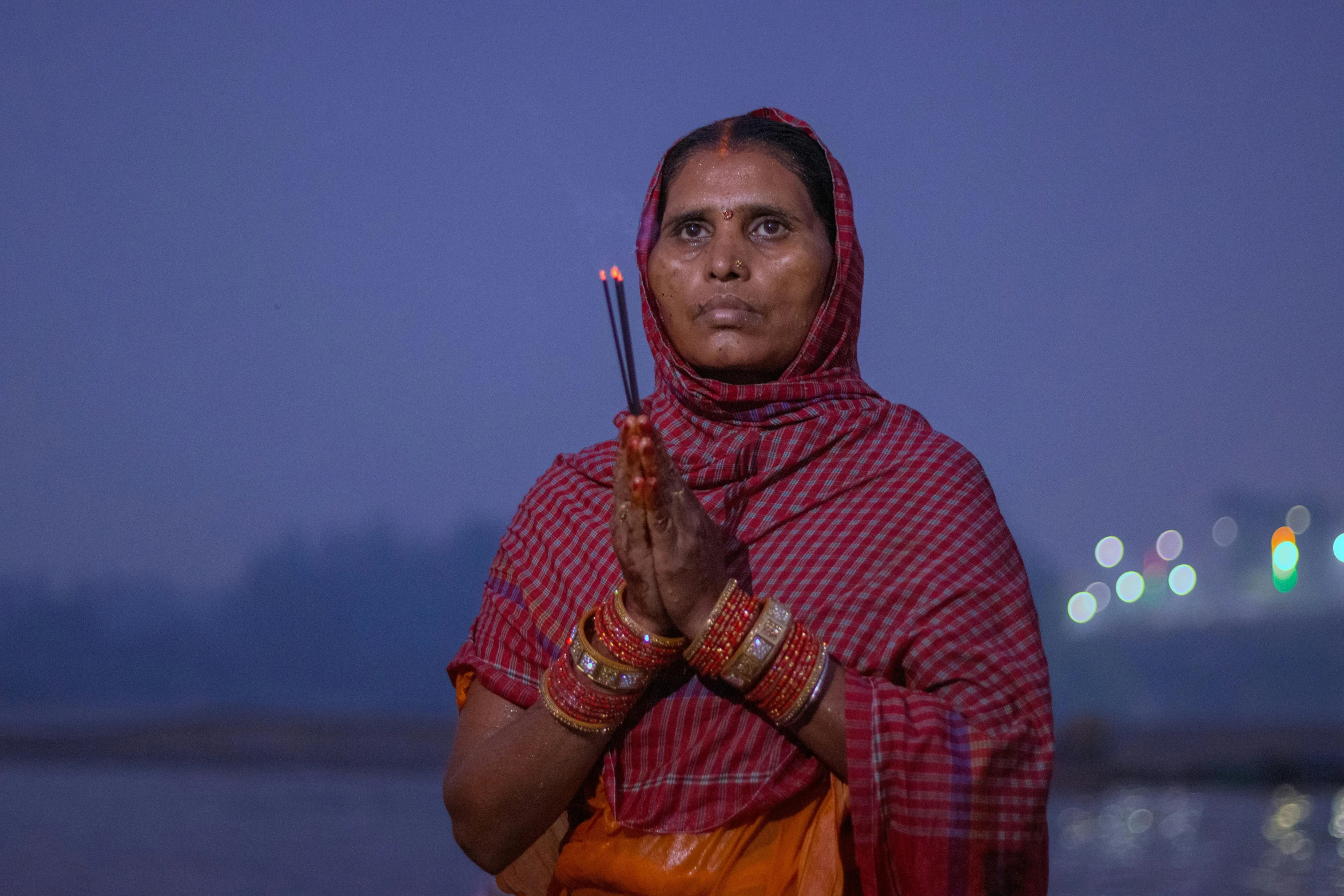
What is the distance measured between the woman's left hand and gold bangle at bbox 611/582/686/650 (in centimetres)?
2

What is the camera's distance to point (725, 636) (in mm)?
1414

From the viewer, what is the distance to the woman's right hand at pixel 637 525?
137cm

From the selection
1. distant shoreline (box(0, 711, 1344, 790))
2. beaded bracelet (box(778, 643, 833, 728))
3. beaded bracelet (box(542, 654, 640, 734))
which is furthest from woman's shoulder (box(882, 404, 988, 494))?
distant shoreline (box(0, 711, 1344, 790))

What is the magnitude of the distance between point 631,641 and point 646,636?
0.07ft

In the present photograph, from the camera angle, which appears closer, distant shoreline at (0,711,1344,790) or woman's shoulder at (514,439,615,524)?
woman's shoulder at (514,439,615,524)

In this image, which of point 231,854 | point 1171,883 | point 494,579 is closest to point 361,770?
point 231,854

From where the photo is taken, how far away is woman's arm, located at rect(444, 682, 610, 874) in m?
1.54

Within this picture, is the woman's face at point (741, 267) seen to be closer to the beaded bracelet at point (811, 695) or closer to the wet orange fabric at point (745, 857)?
the beaded bracelet at point (811, 695)

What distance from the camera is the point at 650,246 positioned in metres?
1.90

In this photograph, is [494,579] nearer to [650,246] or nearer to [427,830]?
[650,246]

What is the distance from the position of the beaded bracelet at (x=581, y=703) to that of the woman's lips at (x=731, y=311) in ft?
1.67

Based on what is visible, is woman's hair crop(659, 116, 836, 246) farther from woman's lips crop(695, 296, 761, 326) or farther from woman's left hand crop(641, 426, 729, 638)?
woman's left hand crop(641, 426, 729, 638)

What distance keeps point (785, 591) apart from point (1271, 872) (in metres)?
5.57

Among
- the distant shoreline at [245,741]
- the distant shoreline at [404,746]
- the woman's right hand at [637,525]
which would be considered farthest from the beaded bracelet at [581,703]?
the distant shoreline at [245,741]
